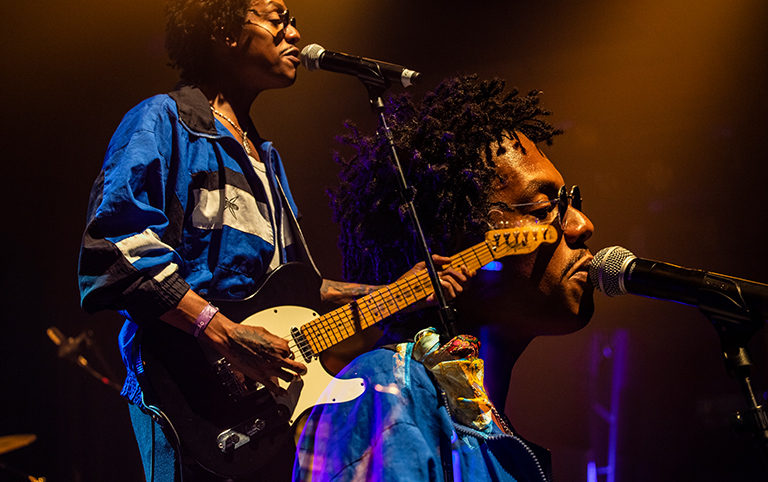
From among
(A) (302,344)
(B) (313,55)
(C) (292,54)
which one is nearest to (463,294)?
(A) (302,344)

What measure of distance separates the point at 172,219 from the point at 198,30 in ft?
3.08

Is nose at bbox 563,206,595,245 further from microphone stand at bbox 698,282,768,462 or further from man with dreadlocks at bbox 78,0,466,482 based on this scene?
microphone stand at bbox 698,282,768,462

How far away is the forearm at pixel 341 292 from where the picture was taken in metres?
2.11

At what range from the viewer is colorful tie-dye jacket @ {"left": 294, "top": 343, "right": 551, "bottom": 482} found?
48.3 inches

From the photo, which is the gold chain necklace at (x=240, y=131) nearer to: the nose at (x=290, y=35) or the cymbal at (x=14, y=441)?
the nose at (x=290, y=35)

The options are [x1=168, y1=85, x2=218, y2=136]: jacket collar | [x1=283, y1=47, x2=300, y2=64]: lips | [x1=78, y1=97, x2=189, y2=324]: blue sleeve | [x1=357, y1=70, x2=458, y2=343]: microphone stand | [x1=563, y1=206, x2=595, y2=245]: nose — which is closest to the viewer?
[x1=357, y1=70, x2=458, y2=343]: microphone stand

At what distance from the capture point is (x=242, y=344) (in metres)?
1.75

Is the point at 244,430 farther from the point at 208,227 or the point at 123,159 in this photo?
the point at 123,159

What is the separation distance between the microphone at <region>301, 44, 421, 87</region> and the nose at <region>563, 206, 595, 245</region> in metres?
0.66

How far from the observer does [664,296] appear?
1390 mm

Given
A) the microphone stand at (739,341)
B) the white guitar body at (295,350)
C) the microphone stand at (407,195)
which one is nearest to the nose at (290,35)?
the microphone stand at (407,195)

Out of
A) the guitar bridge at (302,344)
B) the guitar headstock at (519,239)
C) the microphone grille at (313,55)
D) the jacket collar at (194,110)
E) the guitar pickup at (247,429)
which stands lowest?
the guitar pickup at (247,429)

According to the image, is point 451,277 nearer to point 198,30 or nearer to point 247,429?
point 247,429

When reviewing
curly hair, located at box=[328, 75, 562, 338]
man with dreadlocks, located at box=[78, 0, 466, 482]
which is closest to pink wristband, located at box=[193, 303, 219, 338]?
man with dreadlocks, located at box=[78, 0, 466, 482]
